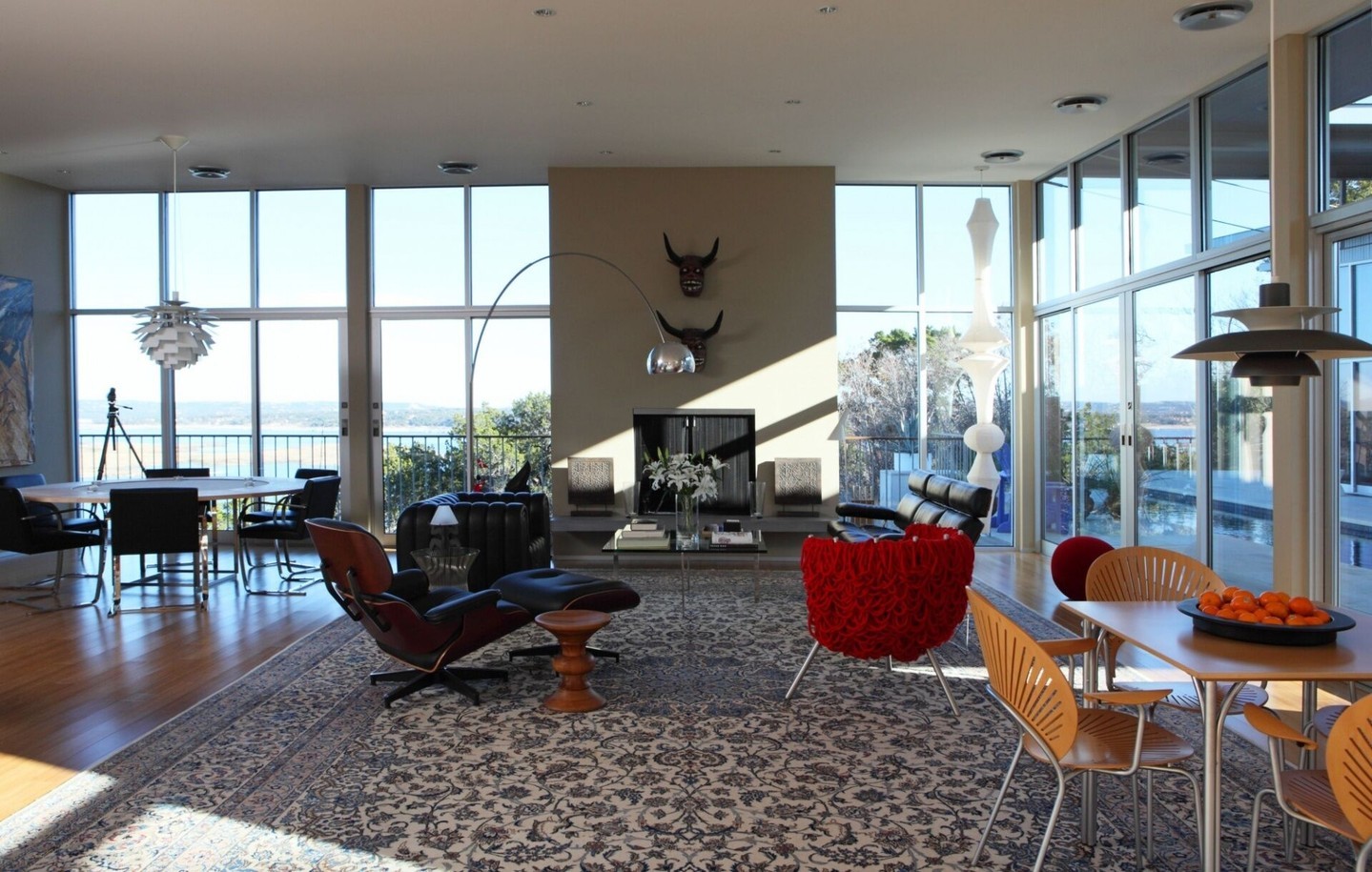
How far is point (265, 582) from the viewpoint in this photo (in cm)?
754

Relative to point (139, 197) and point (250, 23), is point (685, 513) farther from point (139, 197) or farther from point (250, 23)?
point (139, 197)

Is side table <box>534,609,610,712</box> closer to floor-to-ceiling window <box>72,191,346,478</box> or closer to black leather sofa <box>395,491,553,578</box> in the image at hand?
black leather sofa <box>395,491,553,578</box>

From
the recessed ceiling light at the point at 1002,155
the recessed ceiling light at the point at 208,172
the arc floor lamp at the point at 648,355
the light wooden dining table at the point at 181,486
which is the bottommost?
the light wooden dining table at the point at 181,486

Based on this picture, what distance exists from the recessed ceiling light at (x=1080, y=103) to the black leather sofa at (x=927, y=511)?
257cm

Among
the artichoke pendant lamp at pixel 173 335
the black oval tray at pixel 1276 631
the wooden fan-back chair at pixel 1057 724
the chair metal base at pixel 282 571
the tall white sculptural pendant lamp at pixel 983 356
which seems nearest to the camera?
the wooden fan-back chair at pixel 1057 724

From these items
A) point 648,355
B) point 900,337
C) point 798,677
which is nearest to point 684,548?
point 798,677

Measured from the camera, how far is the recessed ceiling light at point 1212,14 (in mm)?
4848

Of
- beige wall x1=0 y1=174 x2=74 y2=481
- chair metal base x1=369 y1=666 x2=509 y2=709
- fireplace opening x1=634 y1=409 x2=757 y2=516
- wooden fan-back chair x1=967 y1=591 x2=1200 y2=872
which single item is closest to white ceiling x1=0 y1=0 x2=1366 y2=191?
beige wall x1=0 y1=174 x2=74 y2=481

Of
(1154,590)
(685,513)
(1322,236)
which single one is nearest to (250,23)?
(685,513)

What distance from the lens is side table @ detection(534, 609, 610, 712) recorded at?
14.3 ft

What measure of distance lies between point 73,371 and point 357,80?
203 inches

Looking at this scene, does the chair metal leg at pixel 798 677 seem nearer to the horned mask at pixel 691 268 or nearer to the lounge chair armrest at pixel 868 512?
the lounge chair armrest at pixel 868 512

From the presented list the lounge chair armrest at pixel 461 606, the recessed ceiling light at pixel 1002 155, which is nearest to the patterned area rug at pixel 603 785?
the lounge chair armrest at pixel 461 606

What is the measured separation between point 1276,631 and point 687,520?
4.09 meters
